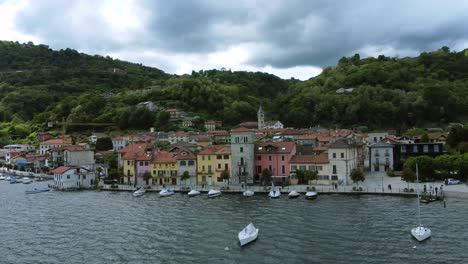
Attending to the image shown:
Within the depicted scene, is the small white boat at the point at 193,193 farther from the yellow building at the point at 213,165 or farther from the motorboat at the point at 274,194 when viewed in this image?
the motorboat at the point at 274,194

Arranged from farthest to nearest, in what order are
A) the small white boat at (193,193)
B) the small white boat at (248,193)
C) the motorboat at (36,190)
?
the motorboat at (36,190) < the small white boat at (193,193) < the small white boat at (248,193)

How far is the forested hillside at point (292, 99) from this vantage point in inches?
4348

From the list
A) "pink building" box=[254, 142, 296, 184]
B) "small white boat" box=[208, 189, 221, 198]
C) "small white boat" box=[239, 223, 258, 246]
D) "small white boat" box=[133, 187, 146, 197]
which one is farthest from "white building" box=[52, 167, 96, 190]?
"small white boat" box=[239, 223, 258, 246]

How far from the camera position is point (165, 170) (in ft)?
201

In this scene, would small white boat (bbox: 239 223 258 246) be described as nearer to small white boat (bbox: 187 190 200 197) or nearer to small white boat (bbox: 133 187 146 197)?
small white boat (bbox: 187 190 200 197)

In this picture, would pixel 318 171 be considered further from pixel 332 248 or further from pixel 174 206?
pixel 332 248

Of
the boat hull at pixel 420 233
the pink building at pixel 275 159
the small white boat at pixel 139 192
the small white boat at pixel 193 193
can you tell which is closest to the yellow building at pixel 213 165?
the pink building at pixel 275 159

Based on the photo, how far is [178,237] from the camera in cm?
3278

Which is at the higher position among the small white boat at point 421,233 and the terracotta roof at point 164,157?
the terracotta roof at point 164,157

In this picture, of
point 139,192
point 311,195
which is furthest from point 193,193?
point 311,195

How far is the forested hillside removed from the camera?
110438mm

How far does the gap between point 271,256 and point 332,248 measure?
413 centimetres

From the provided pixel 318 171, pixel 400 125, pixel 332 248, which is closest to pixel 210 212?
pixel 332 248

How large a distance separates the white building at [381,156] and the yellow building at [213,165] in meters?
22.4
